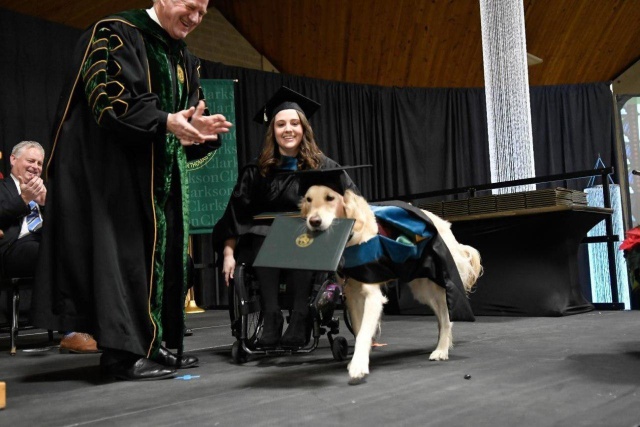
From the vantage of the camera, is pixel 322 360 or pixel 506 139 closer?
pixel 322 360

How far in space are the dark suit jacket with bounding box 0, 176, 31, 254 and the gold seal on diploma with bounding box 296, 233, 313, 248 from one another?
2.44 m

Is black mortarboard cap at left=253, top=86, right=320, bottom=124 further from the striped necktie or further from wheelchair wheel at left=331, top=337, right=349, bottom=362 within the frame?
the striped necktie

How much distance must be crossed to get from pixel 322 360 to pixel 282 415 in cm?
119

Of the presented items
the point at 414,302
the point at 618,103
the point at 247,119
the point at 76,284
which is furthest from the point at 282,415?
the point at 618,103

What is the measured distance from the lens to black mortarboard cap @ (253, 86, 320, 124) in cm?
337

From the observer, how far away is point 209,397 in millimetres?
2178

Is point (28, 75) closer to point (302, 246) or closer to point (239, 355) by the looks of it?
point (239, 355)

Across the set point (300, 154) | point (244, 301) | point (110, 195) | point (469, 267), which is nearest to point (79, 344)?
point (244, 301)

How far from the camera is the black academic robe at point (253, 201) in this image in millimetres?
3266

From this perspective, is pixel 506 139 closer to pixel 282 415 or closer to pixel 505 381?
pixel 505 381

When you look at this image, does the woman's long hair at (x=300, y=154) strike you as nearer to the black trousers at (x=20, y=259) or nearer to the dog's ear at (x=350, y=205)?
the dog's ear at (x=350, y=205)

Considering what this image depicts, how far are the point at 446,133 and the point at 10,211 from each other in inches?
300

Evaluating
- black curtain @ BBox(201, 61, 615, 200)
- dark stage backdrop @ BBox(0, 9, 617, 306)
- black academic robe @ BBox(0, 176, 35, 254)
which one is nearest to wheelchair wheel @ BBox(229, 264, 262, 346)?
black academic robe @ BBox(0, 176, 35, 254)

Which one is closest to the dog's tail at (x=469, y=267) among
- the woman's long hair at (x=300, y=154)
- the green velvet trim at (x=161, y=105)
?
the woman's long hair at (x=300, y=154)
